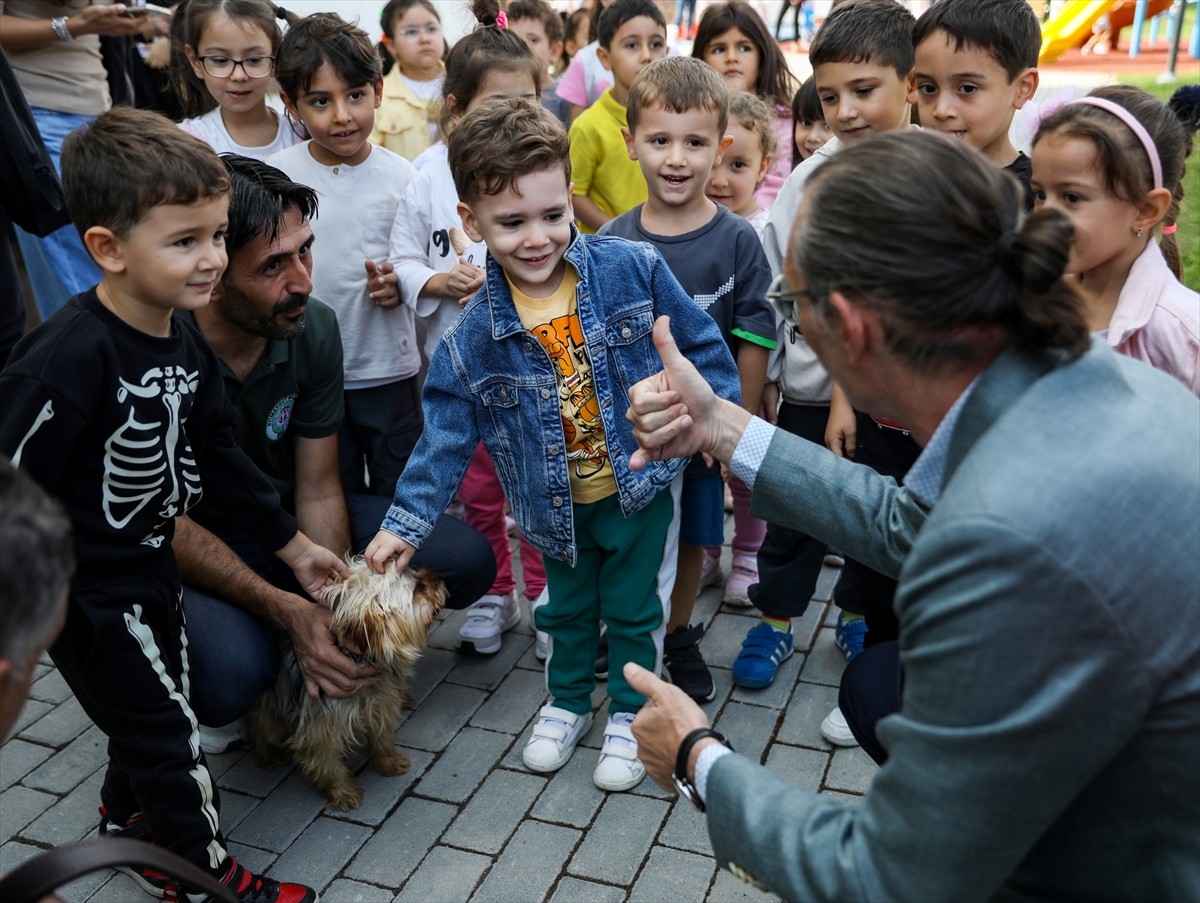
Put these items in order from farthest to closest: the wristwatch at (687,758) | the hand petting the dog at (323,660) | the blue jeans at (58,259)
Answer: the blue jeans at (58,259), the hand petting the dog at (323,660), the wristwatch at (687,758)

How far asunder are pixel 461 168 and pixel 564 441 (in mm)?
858

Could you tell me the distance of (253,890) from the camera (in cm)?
287

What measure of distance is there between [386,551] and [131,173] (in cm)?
125

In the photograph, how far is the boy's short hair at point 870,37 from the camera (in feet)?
12.4

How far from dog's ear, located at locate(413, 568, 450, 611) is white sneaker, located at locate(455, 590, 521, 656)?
2.18 feet

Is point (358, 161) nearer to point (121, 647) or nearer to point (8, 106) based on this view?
point (8, 106)

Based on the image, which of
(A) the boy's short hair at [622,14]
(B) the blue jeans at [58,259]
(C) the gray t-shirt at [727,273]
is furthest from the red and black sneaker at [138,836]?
(A) the boy's short hair at [622,14]

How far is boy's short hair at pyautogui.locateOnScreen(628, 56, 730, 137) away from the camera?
367 centimetres

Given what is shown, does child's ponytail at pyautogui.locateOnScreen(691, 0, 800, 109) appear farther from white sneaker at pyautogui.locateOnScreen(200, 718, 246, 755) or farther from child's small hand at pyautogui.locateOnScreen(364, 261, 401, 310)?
white sneaker at pyautogui.locateOnScreen(200, 718, 246, 755)

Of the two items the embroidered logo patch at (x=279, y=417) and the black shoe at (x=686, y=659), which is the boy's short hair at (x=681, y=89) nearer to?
the embroidered logo patch at (x=279, y=417)

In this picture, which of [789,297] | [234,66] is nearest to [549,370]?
[789,297]

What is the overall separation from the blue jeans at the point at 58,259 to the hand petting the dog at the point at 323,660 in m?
2.98

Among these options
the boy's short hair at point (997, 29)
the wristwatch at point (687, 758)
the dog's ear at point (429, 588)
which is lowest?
the dog's ear at point (429, 588)

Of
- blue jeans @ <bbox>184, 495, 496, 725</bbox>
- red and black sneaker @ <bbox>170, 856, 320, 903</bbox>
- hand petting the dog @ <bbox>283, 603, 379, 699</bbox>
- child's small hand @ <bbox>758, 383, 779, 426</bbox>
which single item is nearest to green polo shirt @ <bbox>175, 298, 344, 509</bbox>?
blue jeans @ <bbox>184, 495, 496, 725</bbox>
